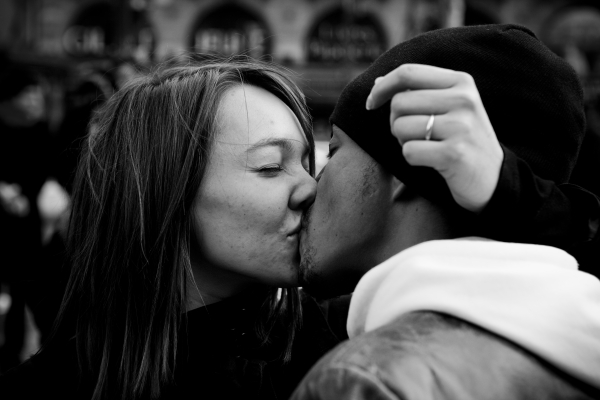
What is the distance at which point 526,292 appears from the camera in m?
1.05

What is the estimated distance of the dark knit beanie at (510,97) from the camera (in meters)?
1.29

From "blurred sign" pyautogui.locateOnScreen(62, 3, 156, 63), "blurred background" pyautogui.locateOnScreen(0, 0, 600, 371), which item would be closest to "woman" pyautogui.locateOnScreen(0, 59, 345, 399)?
"blurred background" pyautogui.locateOnScreen(0, 0, 600, 371)

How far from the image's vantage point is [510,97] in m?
1.29

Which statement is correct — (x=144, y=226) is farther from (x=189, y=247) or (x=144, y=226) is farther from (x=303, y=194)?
(x=303, y=194)

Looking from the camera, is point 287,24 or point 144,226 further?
point 287,24

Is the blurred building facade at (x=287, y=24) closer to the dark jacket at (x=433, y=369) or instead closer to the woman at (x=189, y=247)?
the woman at (x=189, y=247)

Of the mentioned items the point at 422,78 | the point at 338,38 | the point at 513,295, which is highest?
the point at 422,78

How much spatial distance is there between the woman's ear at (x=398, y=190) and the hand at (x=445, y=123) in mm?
310

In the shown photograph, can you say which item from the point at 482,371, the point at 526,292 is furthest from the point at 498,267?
the point at 482,371

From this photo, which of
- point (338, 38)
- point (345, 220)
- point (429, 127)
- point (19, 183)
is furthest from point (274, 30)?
point (429, 127)

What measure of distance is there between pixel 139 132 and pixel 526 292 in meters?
1.26

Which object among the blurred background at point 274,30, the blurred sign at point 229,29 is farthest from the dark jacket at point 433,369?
the blurred sign at point 229,29

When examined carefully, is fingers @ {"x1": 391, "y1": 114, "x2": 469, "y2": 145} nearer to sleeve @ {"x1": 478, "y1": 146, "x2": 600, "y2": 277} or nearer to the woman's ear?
sleeve @ {"x1": 478, "y1": 146, "x2": 600, "y2": 277}

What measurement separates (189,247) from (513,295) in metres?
1.09
